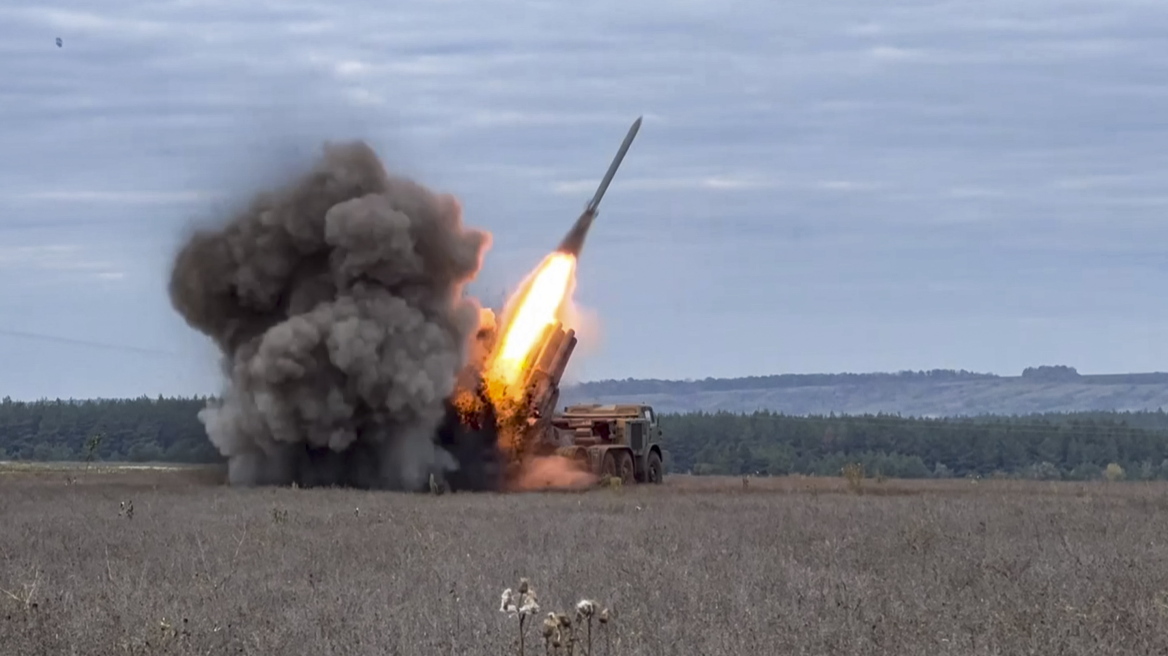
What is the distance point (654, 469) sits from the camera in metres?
47.6

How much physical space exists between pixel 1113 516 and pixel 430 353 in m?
18.8

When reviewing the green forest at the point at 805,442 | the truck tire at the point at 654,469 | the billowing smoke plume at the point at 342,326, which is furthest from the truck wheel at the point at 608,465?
the green forest at the point at 805,442

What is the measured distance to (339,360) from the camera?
39.2 m

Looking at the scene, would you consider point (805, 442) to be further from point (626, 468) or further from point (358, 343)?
point (358, 343)

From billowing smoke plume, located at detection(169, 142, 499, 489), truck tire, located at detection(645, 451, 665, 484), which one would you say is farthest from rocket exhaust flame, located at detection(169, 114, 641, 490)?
truck tire, located at detection(645, 451, 665, 484)

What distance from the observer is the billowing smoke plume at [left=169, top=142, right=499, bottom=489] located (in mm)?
39500

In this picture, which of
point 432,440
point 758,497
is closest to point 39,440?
point 432,440

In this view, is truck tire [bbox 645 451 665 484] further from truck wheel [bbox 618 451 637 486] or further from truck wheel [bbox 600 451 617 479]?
truck wheel [bbox 600 451 617 479]

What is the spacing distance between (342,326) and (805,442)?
64547mm

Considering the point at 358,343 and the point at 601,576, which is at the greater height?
the point at 358,343

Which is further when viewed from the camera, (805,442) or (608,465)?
(805,442)

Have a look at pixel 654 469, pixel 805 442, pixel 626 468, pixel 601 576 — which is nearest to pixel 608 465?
pixel 626 468

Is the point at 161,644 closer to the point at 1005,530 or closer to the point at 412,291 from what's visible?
the point at 1005,530

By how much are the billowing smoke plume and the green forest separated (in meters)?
36.7
